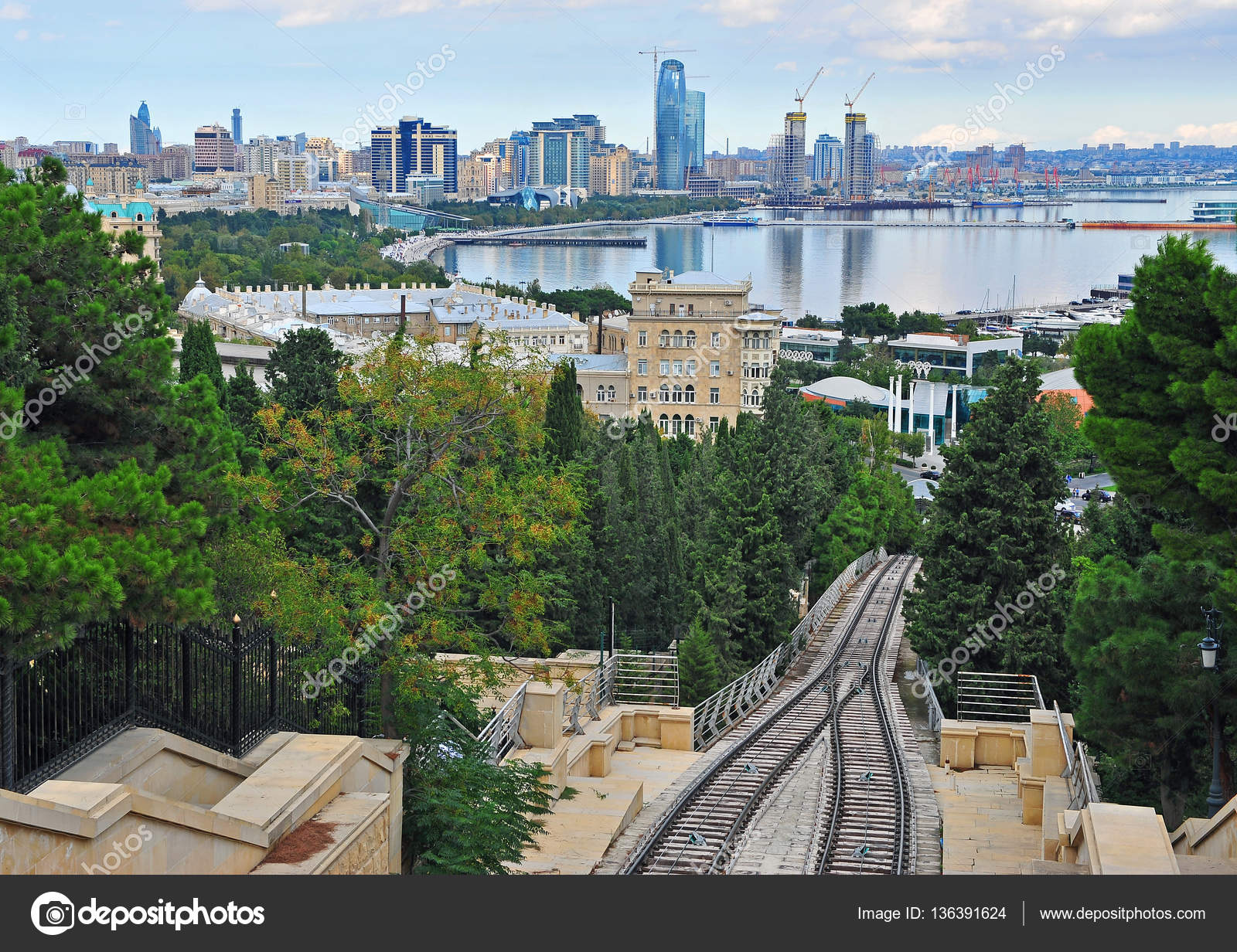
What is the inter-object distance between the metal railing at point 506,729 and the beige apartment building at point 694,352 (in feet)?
149

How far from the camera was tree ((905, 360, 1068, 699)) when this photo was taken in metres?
17.7

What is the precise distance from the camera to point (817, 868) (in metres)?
10.5

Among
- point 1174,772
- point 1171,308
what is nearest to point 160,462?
point 1171,308

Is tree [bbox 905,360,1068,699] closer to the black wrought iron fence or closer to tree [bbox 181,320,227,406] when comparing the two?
the black wrought iron fence

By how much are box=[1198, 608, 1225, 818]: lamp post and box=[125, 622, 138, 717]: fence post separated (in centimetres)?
678

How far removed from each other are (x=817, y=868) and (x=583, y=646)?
9.17m

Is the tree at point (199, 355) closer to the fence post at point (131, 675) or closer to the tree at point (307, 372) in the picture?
the tree at point (307, 372)

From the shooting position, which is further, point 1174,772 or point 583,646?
point 583,646

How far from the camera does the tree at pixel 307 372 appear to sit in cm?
1948

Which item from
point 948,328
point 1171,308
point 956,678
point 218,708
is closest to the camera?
point 218,708


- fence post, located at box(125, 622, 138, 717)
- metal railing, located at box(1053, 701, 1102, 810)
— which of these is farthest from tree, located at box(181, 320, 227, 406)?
metal railing, located at box(1053, 701, 1102, 810)

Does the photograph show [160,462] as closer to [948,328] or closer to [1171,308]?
[1171,308]

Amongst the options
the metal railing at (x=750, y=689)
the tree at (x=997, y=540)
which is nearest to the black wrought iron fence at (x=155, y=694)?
the metal railing at (x=750, y=689)
